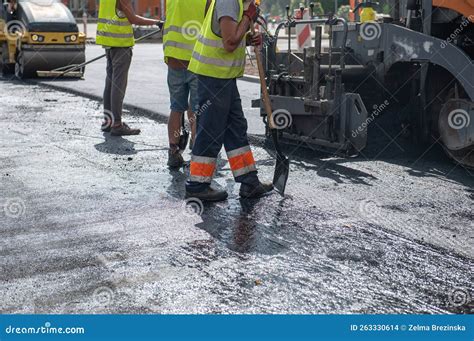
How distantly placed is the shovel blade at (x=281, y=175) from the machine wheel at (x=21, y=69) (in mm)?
11014

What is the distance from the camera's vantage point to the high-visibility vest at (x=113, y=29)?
8.88m

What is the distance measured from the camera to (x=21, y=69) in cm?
1611

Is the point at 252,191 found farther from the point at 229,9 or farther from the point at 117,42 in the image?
the point at 117,42

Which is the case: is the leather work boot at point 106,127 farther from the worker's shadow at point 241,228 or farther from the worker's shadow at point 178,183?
the worker's shadow at point 241,228

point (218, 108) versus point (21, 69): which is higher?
point (218, 108)

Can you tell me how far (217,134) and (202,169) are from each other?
0.96 feet

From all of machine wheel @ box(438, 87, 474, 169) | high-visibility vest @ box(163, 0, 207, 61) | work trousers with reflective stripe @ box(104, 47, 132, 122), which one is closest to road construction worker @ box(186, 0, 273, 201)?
high-visibility vest @ box(163, 0, 207, 61)

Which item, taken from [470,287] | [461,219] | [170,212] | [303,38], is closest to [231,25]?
[170,212]

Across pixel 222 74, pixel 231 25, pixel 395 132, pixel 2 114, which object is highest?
pixel 231 25

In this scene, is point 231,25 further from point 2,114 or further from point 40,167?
point 2,114

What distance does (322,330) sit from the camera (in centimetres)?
335

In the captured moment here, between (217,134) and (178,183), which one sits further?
(178,183)

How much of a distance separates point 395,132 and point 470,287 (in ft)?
13.6

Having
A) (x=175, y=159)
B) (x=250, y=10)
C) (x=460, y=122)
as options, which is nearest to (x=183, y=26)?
(x=175, y=159)
